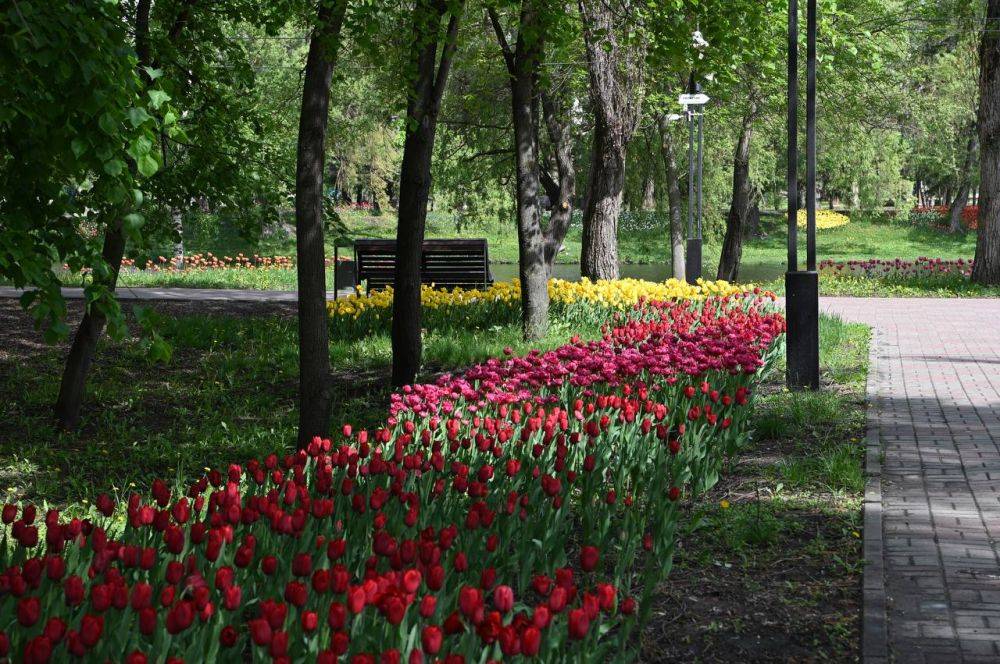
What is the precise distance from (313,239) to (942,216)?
164ft

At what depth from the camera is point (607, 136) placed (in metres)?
16.0

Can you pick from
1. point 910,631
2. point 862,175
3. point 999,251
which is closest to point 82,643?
point 910,631

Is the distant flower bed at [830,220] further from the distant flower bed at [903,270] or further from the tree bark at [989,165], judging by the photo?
the tree bark at [989,165]

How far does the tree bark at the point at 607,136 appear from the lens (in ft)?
51.0

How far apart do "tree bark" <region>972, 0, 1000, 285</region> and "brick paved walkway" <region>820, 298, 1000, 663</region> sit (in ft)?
31.9

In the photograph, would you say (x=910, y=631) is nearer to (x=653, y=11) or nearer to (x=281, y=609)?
(x=281, y=609)

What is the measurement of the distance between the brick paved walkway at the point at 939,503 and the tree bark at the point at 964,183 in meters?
31.6

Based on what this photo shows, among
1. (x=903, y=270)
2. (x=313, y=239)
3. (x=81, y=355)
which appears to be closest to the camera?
(x=313, y=239)

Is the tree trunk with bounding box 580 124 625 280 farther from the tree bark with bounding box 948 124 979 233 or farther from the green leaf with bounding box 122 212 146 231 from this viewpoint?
the tree bark with bounding box 948 124 979 233

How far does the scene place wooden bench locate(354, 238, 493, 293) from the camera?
54.8ft

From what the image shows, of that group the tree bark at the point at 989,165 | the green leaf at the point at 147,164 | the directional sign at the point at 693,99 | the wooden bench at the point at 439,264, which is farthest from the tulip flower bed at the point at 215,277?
the green leaf at the point at 147,164

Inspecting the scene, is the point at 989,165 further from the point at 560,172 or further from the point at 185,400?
the point at 185,400

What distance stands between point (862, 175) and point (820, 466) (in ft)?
128

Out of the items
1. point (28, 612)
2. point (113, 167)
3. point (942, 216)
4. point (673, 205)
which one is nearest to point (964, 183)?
point (942, 216)
